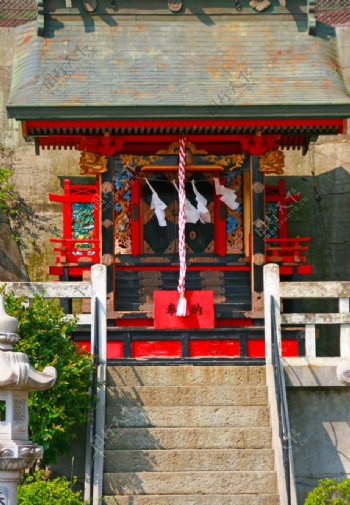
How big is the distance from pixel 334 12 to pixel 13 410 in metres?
16.8

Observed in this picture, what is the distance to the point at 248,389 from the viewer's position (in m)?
19.7

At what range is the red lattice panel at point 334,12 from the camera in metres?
29.1

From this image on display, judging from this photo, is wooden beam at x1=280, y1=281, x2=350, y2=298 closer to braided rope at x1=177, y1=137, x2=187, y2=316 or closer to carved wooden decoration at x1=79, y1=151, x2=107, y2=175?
braided rope at x1=177, y1=137, x2=187, y2=316

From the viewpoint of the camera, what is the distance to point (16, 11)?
29.4 metres

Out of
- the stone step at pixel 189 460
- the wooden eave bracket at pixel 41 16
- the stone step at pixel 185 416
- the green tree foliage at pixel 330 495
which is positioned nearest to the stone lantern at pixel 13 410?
the stone step at pixel 189 460

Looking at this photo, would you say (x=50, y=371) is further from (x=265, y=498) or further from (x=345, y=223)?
(x=345, y=223)

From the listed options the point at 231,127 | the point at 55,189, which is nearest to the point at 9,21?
the point at 55,189

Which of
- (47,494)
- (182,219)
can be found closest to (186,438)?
(47,494)

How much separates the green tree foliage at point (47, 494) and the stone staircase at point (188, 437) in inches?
40.7

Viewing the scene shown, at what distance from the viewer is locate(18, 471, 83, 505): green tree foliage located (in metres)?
16.9

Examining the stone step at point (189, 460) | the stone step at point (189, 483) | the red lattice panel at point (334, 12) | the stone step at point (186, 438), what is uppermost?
the red lattice panel at point (334, 12)

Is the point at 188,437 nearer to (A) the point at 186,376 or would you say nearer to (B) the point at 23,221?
(A) the point at 186,376

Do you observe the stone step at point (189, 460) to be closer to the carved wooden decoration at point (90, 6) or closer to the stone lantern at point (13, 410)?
the stone lantern at point (13, 410)

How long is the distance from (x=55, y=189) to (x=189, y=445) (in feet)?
30.1
